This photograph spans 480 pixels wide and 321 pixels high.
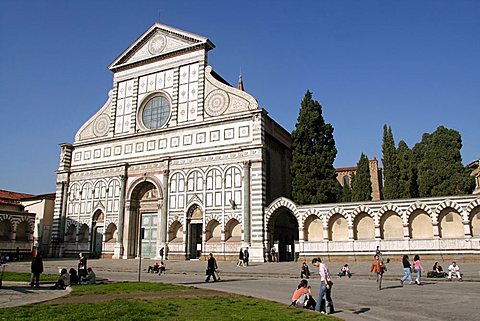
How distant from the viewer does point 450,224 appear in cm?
2823

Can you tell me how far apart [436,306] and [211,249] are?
24.8m

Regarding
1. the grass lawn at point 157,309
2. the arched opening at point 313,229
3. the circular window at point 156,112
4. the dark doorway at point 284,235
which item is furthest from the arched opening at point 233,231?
the grass lawn at point 157,309

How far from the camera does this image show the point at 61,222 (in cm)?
4391

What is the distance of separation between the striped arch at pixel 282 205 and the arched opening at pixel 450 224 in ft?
33.3

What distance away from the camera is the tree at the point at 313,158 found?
116 ft

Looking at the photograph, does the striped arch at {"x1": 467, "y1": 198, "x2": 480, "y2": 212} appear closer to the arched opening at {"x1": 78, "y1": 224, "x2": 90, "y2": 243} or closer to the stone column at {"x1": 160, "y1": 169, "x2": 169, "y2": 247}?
the stone column at {"x1": 160, "y1": 169, "x2": 169, "y2": 247}

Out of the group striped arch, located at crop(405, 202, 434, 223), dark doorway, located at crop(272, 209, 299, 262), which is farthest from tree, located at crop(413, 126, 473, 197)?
dark doorway, located at crop(272, 209, 299, 262)

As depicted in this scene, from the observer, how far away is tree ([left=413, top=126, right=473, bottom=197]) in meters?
40.2

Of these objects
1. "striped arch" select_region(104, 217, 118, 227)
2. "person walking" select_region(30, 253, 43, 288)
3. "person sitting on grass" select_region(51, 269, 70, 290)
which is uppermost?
"striped arch" select_region(104, 217, 118, 227)

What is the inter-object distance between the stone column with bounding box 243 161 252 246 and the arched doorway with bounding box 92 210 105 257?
1674 centimetres

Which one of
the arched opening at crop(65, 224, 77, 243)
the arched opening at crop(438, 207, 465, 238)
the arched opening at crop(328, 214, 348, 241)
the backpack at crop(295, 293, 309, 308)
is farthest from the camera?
the arched opening at crop(65, 224, 77, 243)

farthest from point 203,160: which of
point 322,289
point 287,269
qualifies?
point 322,289

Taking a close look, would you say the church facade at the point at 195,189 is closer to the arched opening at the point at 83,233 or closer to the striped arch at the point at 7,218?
the arched opening at the point at 83,233

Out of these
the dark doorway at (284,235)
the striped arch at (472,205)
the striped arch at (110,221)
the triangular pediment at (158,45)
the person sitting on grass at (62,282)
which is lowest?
the person sitting on grass at (62,282)
